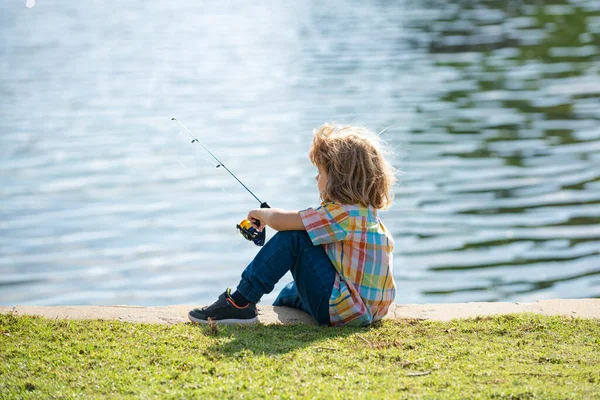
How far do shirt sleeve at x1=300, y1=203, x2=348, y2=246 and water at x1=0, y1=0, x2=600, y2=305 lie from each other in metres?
2.35

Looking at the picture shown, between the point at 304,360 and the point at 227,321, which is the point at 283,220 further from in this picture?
the point at 304,360

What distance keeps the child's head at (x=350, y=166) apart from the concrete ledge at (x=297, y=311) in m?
0.71

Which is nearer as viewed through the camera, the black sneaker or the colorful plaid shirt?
the colorful plaid shirt

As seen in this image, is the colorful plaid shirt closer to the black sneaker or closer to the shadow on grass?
the shadow on grass

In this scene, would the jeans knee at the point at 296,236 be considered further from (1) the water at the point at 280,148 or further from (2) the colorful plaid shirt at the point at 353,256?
(1) the water at the point at 280,148

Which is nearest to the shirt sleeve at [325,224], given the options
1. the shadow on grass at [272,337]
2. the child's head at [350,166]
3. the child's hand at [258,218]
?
the child's head at [350,166]

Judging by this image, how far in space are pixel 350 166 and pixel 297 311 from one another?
0.90 metres

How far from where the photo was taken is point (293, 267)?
14.3ft

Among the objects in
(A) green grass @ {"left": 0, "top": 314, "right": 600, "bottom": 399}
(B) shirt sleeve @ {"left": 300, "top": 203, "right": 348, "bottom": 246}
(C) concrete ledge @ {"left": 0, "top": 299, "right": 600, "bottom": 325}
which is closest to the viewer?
(A) green grass @ {"left": 0, "top": 314, "right": 600, "bottom": 399}

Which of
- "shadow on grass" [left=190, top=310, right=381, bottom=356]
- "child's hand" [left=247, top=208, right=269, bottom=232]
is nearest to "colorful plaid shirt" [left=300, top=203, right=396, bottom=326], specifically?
"shadow on grass" [left=190, top=310, right=381, bottom=356]

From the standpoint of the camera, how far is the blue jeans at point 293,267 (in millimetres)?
4258

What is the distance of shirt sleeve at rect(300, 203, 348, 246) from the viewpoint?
4.20 m

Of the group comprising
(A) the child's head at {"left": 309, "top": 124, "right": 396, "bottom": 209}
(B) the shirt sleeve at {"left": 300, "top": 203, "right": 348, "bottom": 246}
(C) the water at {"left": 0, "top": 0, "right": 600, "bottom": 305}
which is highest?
(A) the child's head at {"left": 309, "top": 124, "right": 396, "bottom": 209}

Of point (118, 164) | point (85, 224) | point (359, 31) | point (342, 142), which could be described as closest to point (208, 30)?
point (359, 31)
